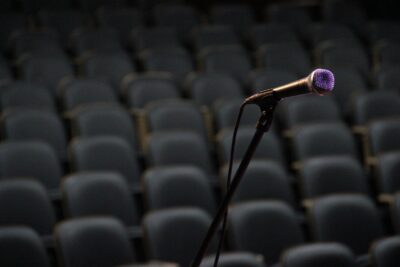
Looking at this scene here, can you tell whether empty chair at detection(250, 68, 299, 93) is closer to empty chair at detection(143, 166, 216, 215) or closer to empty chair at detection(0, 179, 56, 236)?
empty chair at detection(143, 166, 216, 215)

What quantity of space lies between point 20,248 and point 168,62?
0.88 meters

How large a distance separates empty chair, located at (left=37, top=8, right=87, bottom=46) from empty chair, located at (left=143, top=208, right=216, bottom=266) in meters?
0.92

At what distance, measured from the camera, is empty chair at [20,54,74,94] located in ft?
5.77

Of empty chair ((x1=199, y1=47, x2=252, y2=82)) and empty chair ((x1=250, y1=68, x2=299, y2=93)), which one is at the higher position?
empty chair ((x1=199, y1=47, x2=252, y2=82))

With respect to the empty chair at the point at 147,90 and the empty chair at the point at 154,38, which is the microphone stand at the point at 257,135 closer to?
the empty chair at the point at 147,90

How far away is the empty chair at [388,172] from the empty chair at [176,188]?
1.11 feet

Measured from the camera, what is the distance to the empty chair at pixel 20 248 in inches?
42.7

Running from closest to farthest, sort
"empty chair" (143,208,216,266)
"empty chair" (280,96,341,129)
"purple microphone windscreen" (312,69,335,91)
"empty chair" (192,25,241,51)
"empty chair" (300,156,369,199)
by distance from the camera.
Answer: "purple microphone windscreen" (312,69,335,91) < "empty chair" (143,208,216,266) < "empty chair" (300,156,369,199) < "empty chair" (280,96,341,129) < "empty chair" (192,25,241,51)

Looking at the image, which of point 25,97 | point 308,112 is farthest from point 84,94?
point 308,112

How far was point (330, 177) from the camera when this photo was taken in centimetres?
146

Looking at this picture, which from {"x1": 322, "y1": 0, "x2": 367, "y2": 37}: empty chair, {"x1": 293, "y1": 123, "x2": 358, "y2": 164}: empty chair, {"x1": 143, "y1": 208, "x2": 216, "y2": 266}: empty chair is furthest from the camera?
{"x1": 322, "y1": 0, "x2": 367, "y2": 37}: empty chair

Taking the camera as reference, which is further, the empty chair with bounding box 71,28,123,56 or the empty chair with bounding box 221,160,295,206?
the empty chair with bounding box 71,28,123,56

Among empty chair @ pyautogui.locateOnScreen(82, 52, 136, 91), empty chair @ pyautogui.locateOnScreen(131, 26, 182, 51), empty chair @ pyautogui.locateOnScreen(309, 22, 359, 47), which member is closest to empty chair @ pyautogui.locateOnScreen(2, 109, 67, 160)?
empty chair @ pyautogui.locateOnScreen(82, 52, 136, 91)

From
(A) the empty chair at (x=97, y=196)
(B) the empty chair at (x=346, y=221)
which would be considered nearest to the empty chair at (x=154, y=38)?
(A) the empty chair at (x=97, y=196)
